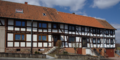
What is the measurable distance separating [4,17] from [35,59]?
28.0ft

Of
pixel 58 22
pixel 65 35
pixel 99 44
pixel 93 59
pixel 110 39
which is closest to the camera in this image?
pixel 93 59

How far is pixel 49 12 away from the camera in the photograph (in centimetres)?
2588

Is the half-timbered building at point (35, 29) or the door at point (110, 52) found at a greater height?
the half-timbered building at point (35, 29)

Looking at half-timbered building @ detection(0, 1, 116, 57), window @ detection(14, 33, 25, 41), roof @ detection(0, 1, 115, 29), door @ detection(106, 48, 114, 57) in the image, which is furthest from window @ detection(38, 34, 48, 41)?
door @ detection(106, 48, 114, 57)

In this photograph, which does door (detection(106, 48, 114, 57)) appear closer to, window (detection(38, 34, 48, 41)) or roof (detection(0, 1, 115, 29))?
roof (detection(0, 1, 115, 29))

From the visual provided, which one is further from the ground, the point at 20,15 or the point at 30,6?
the point at 30,6

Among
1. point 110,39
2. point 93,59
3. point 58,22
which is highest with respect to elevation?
point 58,22

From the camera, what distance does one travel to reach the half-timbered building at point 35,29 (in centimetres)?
2073

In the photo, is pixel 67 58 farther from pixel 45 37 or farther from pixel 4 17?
pixel 4 17

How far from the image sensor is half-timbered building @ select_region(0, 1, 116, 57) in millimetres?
20734

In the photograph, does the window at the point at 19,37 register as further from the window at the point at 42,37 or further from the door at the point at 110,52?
the door at the point at 110,52

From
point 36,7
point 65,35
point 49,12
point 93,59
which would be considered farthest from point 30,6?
point 93,59

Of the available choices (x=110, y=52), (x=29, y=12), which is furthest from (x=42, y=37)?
(x=110, y=52)

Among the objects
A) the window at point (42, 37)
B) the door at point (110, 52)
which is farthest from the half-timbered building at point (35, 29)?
the door at point (110, 52)
